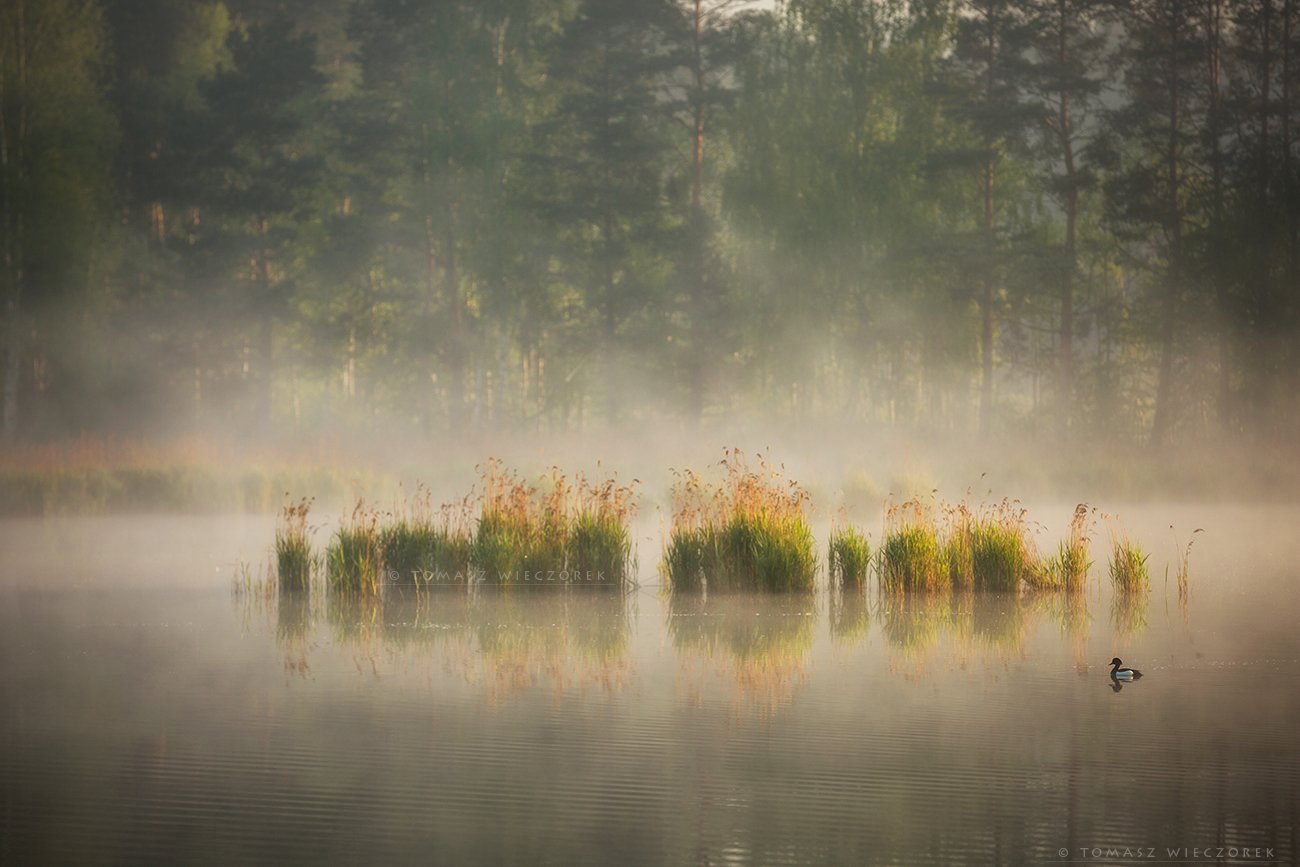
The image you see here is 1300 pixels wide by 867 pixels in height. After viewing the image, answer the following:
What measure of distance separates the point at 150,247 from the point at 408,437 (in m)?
8.94

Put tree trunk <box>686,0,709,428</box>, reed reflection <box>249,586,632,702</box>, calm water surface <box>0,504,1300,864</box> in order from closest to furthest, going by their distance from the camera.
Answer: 1. calm water surface <box>0,504,1300,864</box>
2. reed reflection <box>249,586,632,702</box>
3. tree trunk <box>686,0,709,428</box>

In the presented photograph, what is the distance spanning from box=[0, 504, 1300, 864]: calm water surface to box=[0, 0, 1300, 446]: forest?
69.6 feet

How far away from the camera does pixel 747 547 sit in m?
14.8

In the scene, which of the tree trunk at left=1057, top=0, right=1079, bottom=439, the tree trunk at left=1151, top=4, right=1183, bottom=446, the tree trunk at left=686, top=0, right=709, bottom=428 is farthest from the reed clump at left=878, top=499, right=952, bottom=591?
the tree trunk at left=686, top=0, right=709, bottom=428

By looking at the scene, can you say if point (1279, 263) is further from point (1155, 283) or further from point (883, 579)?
point (883, 579)

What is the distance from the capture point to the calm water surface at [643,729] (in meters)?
6.36

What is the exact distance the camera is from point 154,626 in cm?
1242

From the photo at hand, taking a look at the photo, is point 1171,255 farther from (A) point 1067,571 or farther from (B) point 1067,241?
(A) point 1067,571

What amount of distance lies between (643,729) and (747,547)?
653 centimetres

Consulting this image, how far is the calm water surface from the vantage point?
6.36 m

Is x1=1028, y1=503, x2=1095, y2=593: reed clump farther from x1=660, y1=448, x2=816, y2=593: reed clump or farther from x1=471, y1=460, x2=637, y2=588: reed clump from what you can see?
x1=471, y1=460, x2=637, y2=588: reed clump

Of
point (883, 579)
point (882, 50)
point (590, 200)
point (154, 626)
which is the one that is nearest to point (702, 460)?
point (590, 200)

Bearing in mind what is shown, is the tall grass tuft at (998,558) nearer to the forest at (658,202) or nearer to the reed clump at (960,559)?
the reed clump at (960,559)

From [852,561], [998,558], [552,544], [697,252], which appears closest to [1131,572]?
[998,558]
